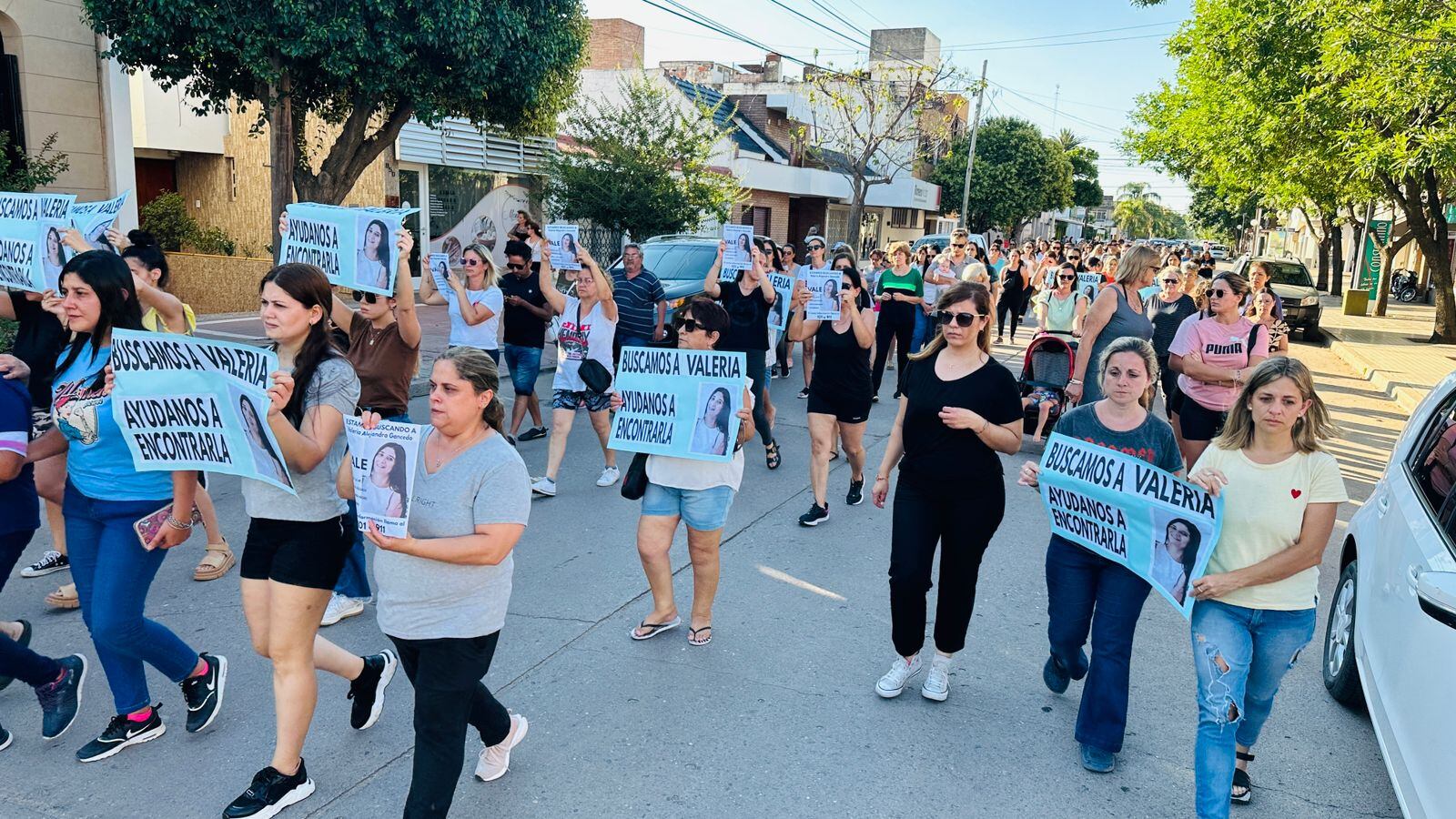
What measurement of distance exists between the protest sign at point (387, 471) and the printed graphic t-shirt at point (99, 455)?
1295mm

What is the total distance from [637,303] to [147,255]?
3684 millimetres

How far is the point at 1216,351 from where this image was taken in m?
6.25

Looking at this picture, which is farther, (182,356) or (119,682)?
(119,682)

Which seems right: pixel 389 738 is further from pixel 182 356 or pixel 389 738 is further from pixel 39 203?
pixel 39 203

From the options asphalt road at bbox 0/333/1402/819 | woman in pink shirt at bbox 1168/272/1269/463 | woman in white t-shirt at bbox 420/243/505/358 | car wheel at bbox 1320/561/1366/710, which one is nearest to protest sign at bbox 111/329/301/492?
asphalt road at bbox 0/333/1402/819

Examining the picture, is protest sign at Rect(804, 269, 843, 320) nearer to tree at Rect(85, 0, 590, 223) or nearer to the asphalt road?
the asphalt road

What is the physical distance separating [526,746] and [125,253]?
338cm

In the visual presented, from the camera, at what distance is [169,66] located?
38.3ft

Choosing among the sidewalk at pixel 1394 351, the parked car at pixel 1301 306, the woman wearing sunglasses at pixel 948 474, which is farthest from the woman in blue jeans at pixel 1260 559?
the parked car at pixel 1301 306

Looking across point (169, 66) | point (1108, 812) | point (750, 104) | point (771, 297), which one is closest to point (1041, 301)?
point (771, 297)

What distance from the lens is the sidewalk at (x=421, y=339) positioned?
12180 millimetres

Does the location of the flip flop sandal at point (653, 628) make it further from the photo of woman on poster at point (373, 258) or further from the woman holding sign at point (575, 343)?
the woman holding sign at point (575, 343)

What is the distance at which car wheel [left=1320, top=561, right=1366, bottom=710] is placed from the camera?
425cm

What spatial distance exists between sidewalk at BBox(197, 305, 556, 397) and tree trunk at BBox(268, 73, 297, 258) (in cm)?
150
